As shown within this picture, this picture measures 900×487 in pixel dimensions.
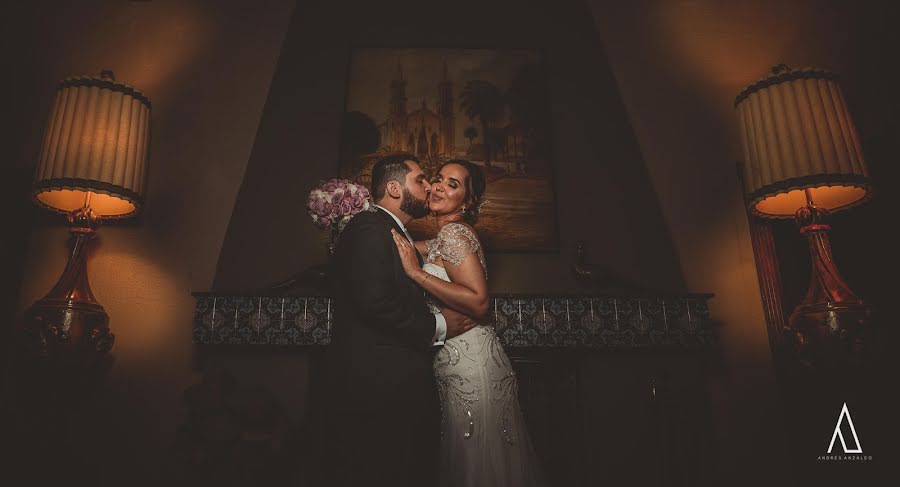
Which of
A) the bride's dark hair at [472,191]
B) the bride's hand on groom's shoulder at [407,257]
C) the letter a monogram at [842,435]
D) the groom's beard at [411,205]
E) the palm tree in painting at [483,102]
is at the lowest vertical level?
the letter a monogram at [842,435]

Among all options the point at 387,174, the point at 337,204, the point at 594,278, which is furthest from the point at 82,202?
the point at 594,278

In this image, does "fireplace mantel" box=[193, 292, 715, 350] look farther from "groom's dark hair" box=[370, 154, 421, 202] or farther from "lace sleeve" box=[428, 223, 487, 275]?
"groom's dark hair" box=[370, 154, 421, 202]

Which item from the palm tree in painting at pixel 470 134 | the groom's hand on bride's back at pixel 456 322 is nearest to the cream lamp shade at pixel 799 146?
the palm tree in painting at pixel 470 134

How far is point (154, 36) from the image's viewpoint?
13.6 feet

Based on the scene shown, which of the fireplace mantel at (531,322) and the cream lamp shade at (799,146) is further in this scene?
the fireplace mantel at (531,322)

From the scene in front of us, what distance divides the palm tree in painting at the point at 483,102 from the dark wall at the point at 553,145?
1.30 ft

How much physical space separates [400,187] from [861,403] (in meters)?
3.09

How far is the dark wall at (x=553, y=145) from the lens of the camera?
12.0ft

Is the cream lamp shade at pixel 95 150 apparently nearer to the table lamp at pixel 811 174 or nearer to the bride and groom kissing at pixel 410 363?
the bride and groom kissing at pixel 410 363

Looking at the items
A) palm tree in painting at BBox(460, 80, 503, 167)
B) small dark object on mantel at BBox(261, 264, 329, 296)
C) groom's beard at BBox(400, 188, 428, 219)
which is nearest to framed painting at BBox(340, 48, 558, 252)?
palm tree in painting at BBox(460, 80, 503, 167)

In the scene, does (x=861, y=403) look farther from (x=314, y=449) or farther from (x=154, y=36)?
(x=154, y=36)

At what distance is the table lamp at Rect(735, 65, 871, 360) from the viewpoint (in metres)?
2.98

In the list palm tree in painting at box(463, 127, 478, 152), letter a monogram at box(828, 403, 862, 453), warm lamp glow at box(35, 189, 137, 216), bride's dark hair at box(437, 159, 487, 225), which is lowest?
letter a monogram at box(828, 403, 862, 453)

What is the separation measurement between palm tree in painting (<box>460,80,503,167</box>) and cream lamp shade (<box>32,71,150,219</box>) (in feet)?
6.92
